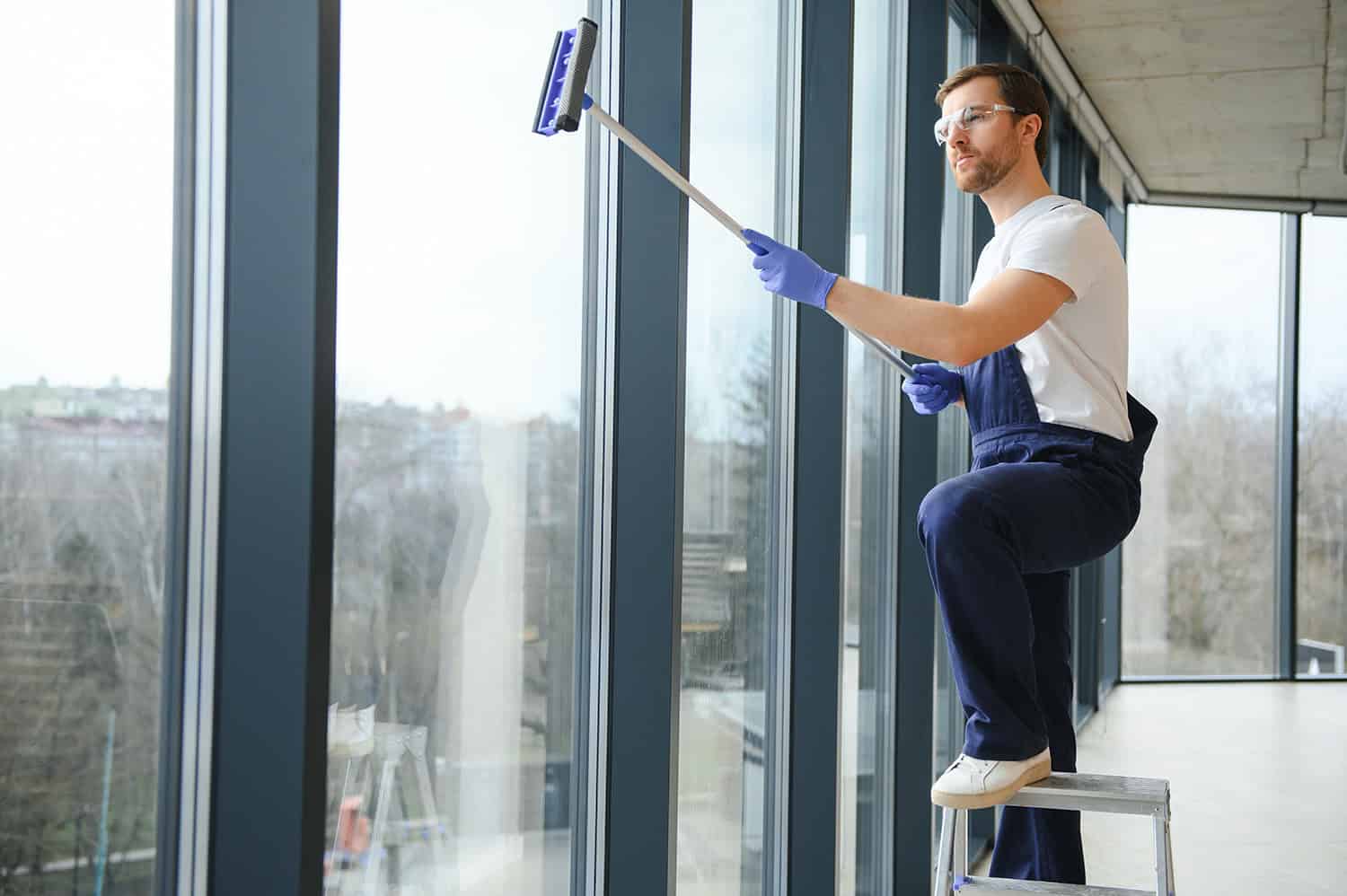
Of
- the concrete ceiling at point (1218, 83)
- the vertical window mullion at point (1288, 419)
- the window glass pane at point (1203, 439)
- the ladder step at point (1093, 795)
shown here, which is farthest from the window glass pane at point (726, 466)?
the vertical window mullion at point (1288, 419)

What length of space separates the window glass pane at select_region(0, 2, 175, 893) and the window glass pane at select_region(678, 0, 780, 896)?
4.16ft

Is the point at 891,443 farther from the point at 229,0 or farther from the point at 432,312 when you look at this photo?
the point at 229,0

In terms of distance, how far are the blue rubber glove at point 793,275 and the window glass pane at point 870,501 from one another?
56.0 inches

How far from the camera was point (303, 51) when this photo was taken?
1276 millimetres

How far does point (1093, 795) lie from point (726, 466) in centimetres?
104

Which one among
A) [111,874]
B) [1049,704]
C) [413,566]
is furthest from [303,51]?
[1049,704]

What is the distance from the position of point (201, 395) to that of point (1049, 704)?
1550 mm

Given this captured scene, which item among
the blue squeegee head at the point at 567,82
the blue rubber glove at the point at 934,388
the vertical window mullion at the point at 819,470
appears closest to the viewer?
the blue squeegee head at the point at 567,82

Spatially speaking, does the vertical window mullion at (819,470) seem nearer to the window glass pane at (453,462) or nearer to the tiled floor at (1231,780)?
the window glass pane at (453,462)

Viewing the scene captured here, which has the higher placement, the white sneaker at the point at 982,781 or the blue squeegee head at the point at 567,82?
the blue squeegee head at the point at 567,82

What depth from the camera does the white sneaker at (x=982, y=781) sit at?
1.83 metres

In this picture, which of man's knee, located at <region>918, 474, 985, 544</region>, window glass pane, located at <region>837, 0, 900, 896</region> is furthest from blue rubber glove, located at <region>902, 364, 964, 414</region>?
window glass pane, located at <region>837, 0, 900, 896</region>

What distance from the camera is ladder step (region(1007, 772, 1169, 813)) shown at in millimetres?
1891

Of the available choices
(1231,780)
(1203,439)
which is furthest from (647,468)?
(1203,439)
